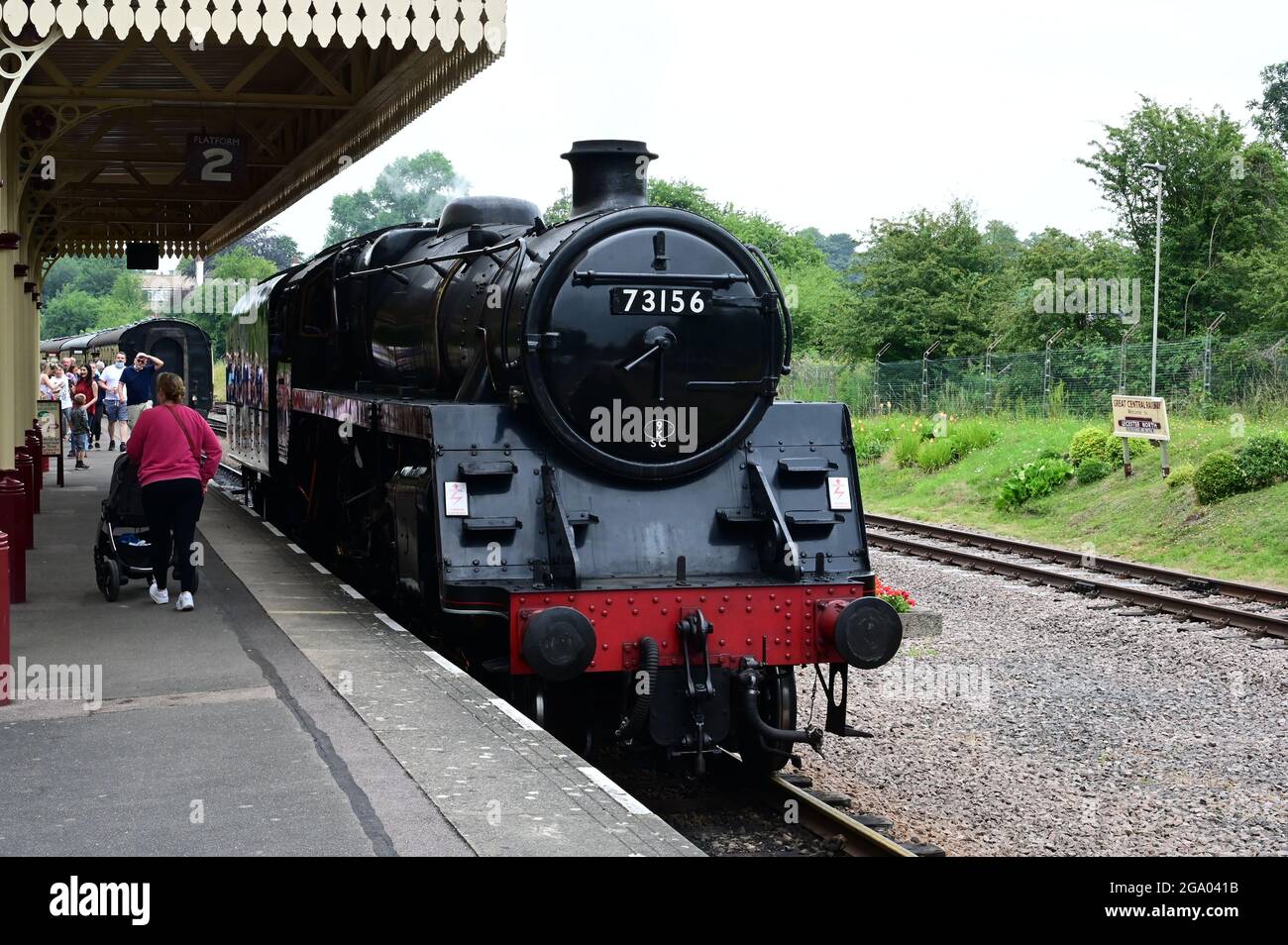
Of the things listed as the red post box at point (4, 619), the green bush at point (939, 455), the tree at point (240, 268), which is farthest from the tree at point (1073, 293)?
the tree at point (240, 268)

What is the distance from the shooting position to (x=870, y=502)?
75.7ft

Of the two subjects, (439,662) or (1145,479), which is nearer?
(439,662)

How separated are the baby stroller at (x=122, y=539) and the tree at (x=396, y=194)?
9098cm

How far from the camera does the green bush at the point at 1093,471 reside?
19188mm

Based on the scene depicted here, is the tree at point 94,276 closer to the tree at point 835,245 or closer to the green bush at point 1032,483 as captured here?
the tree at point 835,245

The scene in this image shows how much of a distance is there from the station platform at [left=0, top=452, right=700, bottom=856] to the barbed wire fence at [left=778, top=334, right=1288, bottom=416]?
16.9 m

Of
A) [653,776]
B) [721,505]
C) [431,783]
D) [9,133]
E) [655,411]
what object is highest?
[9,133]

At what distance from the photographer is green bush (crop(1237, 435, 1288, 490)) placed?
16031mm

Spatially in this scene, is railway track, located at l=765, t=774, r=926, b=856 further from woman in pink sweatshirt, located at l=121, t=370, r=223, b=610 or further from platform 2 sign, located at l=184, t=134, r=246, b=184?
platform 2 sign, located at l=184, t=134, r=246, b=184

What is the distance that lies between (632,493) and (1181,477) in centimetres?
1137

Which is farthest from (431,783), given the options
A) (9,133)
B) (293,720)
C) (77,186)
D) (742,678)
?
(77,186)

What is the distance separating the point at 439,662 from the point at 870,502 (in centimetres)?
1620

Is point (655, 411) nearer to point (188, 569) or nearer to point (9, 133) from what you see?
point (188, 569)

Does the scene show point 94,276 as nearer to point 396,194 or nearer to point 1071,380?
point 396,194
